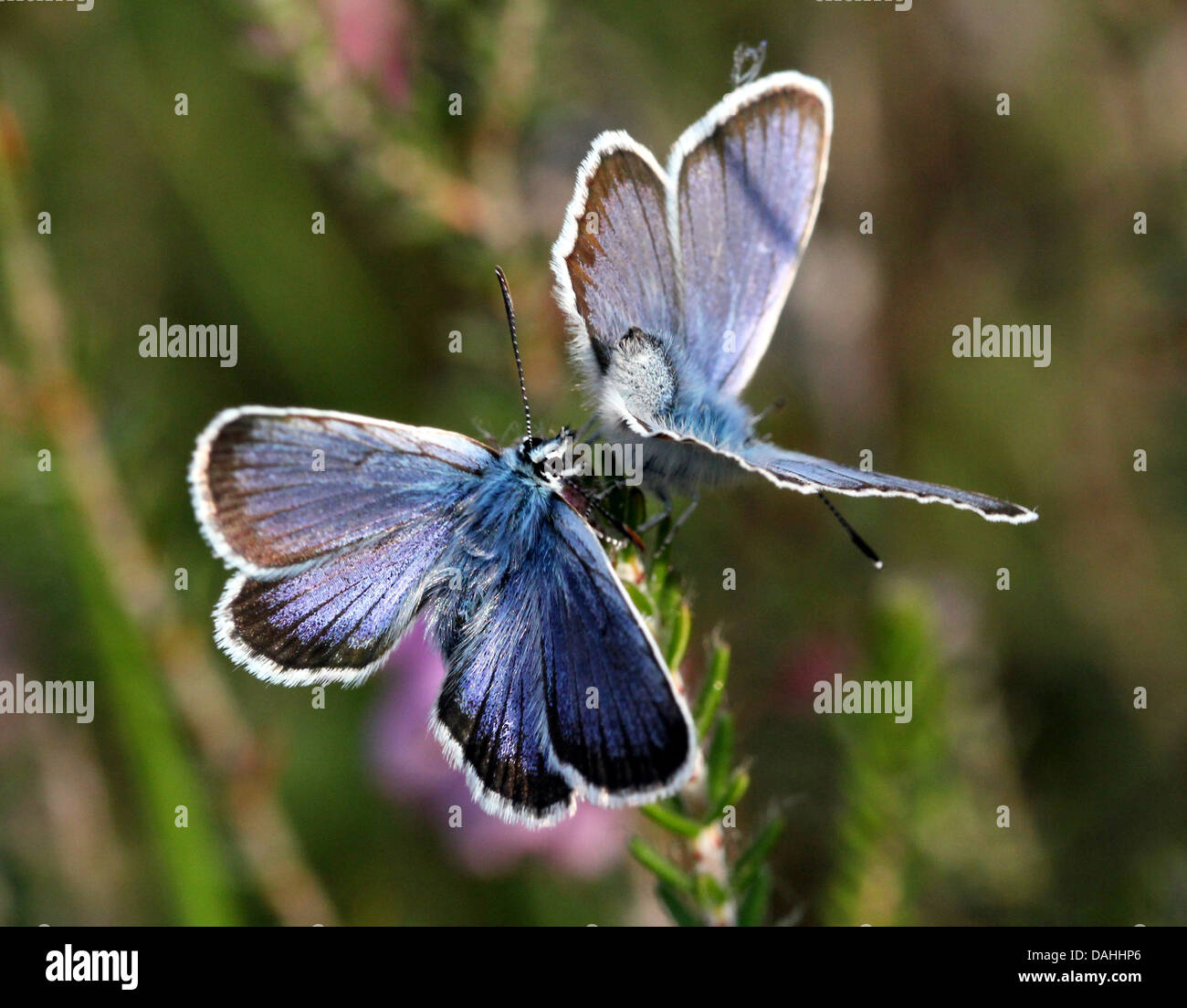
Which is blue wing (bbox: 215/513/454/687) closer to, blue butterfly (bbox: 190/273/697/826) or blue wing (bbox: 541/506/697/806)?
blue butterfly (bbox: 190/273/697/826)

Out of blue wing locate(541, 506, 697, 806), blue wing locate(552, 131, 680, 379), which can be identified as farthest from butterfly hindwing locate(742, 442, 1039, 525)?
blue wing locate(552, 131, 680, 379)

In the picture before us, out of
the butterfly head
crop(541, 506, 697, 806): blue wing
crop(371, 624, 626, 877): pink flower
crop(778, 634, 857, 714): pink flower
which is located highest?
the butterfly head

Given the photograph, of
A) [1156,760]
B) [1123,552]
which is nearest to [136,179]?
[1123,552]

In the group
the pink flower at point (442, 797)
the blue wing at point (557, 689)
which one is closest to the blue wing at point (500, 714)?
the blue wing at point (557, 689)

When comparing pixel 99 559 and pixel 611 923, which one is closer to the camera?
pixel 99 559

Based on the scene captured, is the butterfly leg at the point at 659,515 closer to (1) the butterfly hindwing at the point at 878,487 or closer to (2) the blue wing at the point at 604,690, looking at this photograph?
(2) the blue wing at the point at 604,690

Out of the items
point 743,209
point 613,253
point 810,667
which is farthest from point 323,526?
point 810,667

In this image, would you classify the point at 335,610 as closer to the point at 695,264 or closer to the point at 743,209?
the point at 695,264
